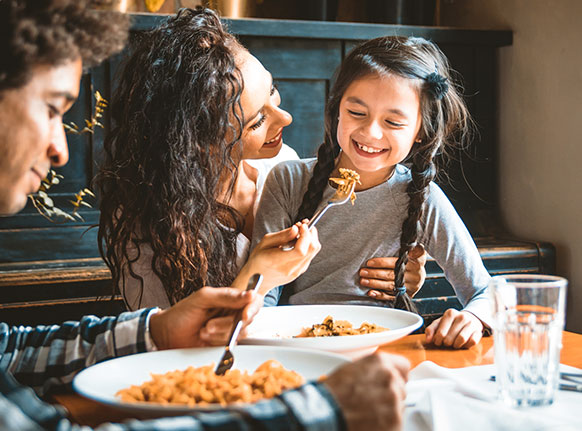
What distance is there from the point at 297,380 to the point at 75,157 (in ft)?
6.64

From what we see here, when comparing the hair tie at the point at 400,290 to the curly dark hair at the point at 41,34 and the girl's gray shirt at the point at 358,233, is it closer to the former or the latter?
the girl's gray shirt at the point at 358,233

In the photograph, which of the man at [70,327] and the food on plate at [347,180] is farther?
the food on plate at [347,180]

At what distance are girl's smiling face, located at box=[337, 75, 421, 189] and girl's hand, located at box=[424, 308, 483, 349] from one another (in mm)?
639

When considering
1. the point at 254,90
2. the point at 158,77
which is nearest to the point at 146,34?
the point at 158,77

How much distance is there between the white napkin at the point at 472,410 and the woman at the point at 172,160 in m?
0.77

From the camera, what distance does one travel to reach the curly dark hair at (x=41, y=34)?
792mm

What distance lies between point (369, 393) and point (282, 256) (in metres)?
0.80

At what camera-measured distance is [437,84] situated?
1917 millimetres

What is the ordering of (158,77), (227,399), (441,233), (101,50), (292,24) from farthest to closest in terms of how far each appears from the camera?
(292,24)
(441,233)
(158,77)
(101,50)
(227,399)

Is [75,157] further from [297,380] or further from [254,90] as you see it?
[297,380]

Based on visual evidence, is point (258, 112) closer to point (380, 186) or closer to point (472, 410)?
point (380, 186)

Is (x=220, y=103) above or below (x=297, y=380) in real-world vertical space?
above

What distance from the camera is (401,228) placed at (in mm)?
1920

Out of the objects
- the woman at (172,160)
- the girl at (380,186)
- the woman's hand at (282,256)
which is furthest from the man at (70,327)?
the girl at (380,186)
